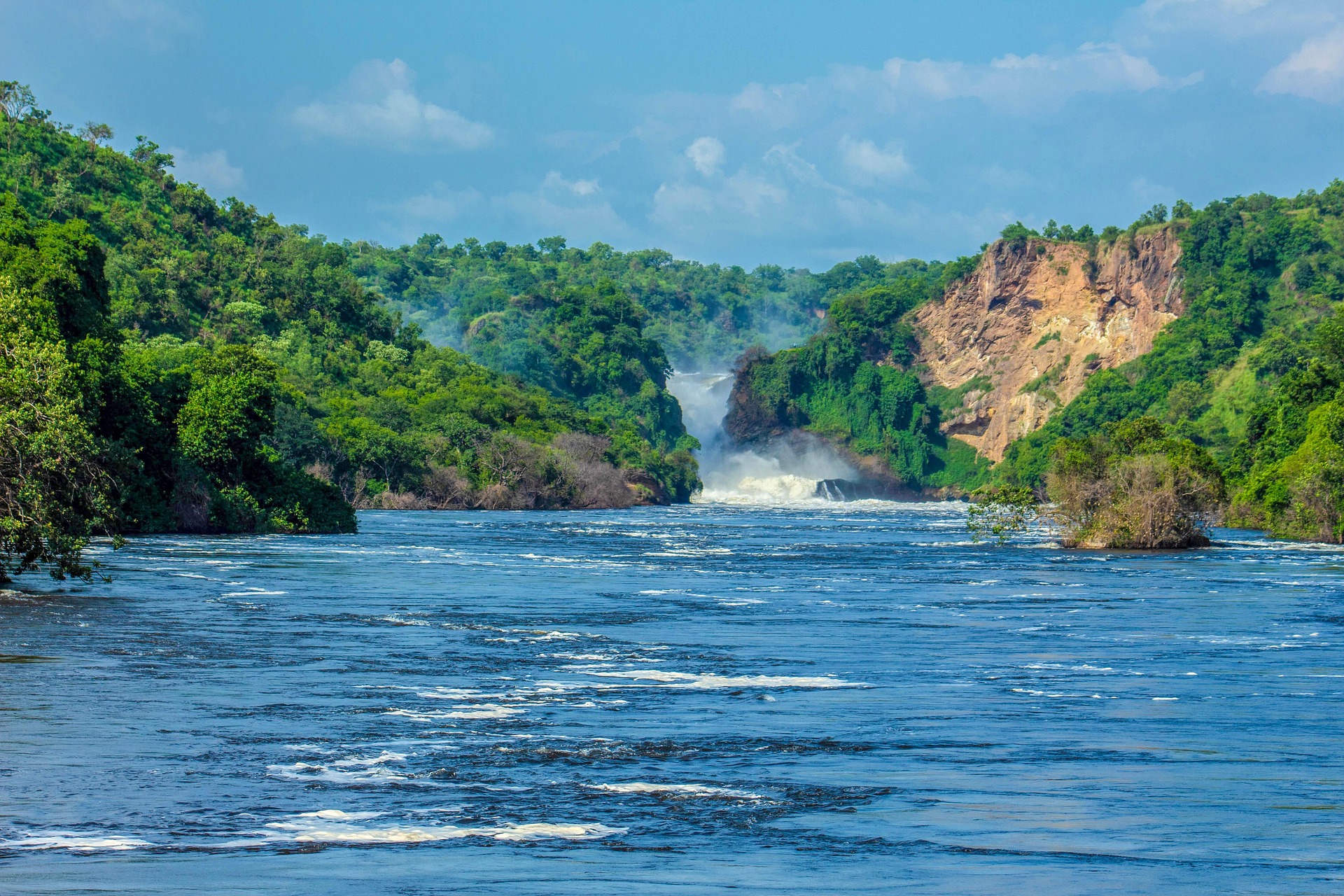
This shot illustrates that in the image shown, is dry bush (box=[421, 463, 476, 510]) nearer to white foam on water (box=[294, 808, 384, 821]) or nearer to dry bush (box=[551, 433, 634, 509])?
dry bush (box=[551, 433, 634, 509])

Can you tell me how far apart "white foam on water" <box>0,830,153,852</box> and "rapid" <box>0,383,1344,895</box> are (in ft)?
0.14

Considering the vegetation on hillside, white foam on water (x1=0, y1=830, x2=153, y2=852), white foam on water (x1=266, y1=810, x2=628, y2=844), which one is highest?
the vegetation on hillside

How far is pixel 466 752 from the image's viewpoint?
56.6ft

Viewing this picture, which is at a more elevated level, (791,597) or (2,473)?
(2,473)

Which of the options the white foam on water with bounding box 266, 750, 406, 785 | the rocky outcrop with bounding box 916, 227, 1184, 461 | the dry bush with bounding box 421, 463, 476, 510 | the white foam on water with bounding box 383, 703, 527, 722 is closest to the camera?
the white foam on water with bounding box 266, 750, 406, 785

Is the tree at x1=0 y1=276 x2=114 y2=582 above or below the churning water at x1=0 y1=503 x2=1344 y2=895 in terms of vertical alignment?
above

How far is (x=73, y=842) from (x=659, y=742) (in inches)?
284

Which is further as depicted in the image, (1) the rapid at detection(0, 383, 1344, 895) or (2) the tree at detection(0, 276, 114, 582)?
(2) the tree at detection(0, 276, 114, 582)

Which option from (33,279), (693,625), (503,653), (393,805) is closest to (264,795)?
(393,805)

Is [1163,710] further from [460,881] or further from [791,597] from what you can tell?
[791,597]

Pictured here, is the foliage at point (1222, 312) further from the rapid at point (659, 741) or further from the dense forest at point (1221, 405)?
the rapid at point (659, 741)

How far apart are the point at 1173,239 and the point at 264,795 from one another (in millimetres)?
171559

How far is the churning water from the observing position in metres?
12.7

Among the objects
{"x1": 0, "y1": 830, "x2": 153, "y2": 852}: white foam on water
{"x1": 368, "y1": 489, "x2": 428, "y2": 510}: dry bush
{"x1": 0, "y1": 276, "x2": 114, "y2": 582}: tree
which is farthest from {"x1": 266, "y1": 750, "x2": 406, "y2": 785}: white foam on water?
{"x1": 368, "y1": 489, "x2": 428, "y2": 510}: dry bush
